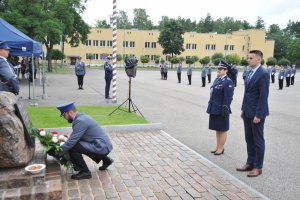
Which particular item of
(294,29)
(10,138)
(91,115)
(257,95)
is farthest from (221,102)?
(294,29)

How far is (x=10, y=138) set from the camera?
4.52 m

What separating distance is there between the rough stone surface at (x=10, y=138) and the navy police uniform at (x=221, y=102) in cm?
398

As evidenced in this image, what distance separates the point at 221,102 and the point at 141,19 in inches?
4488

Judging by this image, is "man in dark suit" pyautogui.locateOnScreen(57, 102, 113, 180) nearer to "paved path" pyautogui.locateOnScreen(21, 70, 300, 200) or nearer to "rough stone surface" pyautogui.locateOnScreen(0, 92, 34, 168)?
"rough stone surface" pyautogui.locateOnScreen(0, 92, 34, 168)

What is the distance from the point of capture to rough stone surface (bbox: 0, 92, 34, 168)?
4.50 meters

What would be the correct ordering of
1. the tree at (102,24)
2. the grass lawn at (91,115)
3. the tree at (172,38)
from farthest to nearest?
the tree at (102,24) → the tree at (172,38) → the grass lawn at (91,115)

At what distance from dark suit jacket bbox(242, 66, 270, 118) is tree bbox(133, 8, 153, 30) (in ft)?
370

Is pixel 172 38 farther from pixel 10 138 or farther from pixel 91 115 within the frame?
pixel 10 138

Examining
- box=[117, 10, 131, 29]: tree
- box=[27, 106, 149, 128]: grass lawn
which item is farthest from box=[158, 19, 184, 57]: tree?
box=[27, 106, 149, 128]: grass lawn

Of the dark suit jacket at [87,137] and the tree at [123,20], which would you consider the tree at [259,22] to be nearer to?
the tree at [123,20]

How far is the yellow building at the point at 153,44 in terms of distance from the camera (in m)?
77.8

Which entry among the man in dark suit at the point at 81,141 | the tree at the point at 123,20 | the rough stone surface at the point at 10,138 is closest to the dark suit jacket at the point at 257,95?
the man in dark suit at the point at 81,141

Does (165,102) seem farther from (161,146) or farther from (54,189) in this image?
(54,189)

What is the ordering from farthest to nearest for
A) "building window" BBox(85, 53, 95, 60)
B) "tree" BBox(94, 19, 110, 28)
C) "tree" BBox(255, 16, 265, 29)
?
"tree" BBox(255, 16, 265, 29) → "tree" BBox(94, 19, 110, 28) → "building window" BBox(85, 53, 95, 60)
